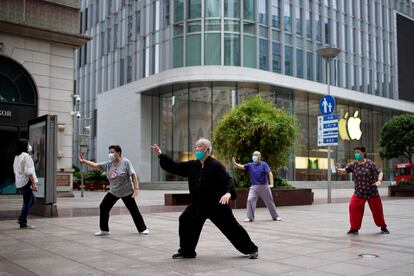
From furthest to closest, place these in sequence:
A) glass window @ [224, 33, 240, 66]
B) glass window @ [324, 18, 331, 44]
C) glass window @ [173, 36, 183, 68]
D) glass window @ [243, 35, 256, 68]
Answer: glass window @ [324, 18, 331, 44], glass window @ [173, 36, 183, 68], glass window @ [243, 35, 256, 68], glass window @ [224, 33, 240, 66]

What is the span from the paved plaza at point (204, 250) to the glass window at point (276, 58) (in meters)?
28.8

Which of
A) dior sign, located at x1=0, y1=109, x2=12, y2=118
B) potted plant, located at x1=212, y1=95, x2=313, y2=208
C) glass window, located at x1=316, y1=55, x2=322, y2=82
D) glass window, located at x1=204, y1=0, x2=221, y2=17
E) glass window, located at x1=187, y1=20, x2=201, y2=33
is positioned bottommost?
potted plant, located at x1=212, y1=95, x2=313, y2=208

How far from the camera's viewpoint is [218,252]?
7328 mm

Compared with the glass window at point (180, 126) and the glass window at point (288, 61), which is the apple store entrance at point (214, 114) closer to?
the glass window at point (180, 126)

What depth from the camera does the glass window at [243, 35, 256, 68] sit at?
37.5m

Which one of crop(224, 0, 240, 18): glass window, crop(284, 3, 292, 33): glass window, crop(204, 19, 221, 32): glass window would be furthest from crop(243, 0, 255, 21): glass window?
crop(284, 3, 292, 33): glass window

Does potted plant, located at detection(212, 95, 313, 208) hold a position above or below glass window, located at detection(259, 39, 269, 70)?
below

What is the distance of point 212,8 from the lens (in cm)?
3697

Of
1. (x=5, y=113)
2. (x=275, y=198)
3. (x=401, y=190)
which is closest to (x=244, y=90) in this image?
(x=401, y=190)

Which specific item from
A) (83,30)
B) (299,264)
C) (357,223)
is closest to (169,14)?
(83,30)

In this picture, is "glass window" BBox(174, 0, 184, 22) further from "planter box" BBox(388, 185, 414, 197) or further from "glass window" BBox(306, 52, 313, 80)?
"planter box" BBox(388, 185, 414, 197)

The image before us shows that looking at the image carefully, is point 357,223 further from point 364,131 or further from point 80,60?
point 80,60

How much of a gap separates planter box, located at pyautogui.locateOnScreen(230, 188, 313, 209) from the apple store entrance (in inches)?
670

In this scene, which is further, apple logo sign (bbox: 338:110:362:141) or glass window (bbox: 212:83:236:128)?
apple logo sign (bbox: 338:110:362:141)
